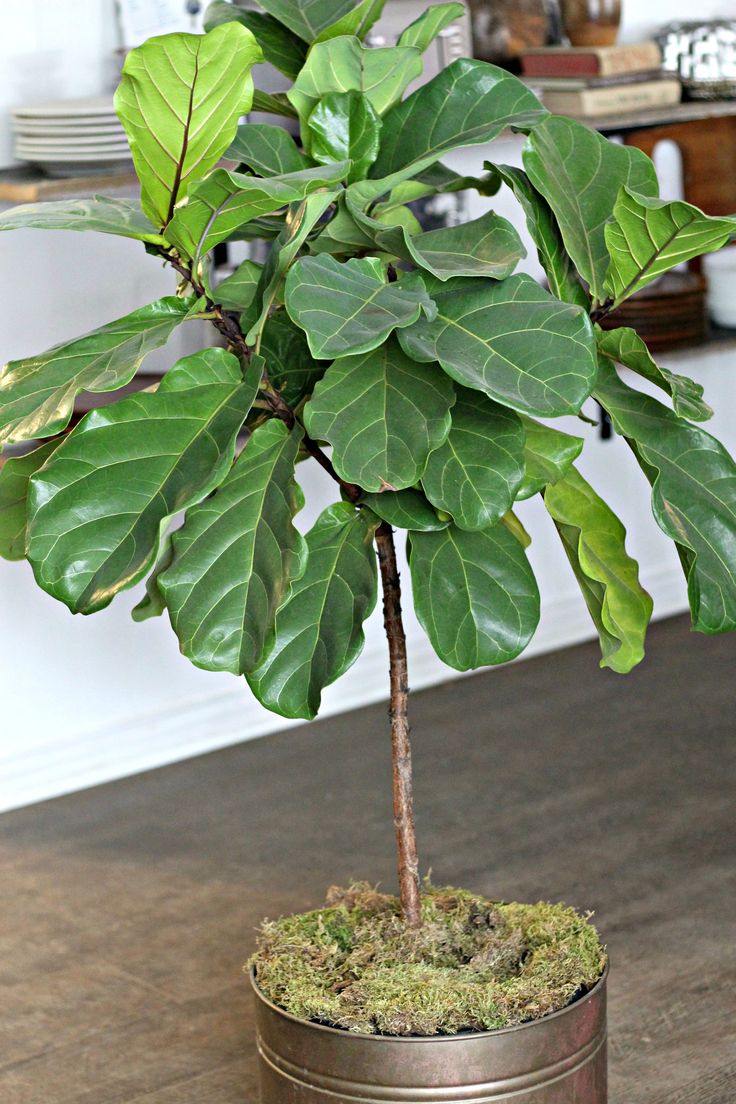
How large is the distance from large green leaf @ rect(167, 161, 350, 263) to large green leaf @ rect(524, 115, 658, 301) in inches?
11.1

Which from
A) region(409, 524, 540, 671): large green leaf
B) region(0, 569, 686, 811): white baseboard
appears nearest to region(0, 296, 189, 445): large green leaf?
region(409, 524, 540, 671): large green leaf

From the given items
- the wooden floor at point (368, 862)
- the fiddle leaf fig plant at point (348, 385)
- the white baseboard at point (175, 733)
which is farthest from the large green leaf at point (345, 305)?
the white baseboard at point (175, 733)

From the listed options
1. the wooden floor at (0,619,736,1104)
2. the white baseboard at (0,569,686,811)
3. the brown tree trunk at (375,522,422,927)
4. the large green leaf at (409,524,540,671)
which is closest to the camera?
the large green leaf at (409,524,540,671)

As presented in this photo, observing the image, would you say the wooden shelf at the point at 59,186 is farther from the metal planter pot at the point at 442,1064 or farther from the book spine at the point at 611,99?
the metal planter pot at the point at 442,1064

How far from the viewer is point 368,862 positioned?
292 centimetres

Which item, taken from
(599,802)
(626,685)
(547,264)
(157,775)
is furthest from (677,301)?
(547,264)

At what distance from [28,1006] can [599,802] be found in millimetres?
1301

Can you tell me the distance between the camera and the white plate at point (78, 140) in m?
2.95

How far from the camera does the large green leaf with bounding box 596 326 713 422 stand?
1414 mm

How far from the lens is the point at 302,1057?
1.55 m

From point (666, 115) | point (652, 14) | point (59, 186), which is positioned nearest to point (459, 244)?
point (59, 186)

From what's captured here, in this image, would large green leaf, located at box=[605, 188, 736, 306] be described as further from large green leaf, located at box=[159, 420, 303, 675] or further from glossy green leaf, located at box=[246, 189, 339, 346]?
large green leaf, located at box=[159, 420, 303, 675]

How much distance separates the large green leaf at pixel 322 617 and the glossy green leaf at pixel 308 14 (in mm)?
506

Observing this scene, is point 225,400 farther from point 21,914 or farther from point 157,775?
Answer: point 157,775
